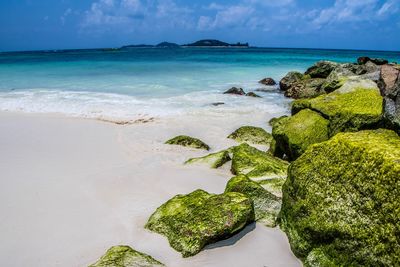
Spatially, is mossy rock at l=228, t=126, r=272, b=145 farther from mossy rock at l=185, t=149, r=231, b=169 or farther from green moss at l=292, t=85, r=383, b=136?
mossy rock at l=185, t=149, r=231, b=169

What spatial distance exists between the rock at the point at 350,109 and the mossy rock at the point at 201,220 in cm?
284

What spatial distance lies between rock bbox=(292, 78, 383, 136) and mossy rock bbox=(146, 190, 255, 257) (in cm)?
284

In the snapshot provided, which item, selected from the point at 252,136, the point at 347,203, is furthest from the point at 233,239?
the point at 252,136

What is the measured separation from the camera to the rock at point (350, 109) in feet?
20.7

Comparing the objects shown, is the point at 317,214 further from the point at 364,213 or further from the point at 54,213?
the point at 54,213

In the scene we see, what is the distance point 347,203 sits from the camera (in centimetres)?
374

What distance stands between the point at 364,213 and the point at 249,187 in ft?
6.21

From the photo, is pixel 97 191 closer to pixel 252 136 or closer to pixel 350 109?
pixel 252 136

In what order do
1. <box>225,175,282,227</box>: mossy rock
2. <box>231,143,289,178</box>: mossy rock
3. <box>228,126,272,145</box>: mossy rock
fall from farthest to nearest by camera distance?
<box>228,126,272,145</box>: mossy rock
<box>231,143,289,178</box>: mossy rock
<box>225,175,282,227</box>: mossy rock

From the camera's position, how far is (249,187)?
5.23 metres

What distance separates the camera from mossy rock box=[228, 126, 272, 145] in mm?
9231

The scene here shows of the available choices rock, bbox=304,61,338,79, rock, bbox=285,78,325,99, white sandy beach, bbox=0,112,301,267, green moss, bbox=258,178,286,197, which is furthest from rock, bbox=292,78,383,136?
rock, bbox=304,61,338,79

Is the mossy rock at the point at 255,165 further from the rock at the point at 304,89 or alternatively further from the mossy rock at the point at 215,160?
the rock at the point at 304,89

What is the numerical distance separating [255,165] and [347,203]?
2926 mm
